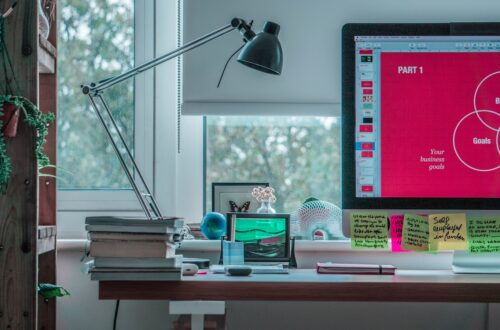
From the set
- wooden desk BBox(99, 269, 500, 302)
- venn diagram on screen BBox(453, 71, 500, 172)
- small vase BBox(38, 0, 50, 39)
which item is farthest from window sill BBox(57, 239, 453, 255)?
small vase BBox(38, 0, 50, 39)

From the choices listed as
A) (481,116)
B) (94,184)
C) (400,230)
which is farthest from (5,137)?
(481,116)

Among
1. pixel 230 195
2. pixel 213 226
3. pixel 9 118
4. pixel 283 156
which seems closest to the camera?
pixel 9 118

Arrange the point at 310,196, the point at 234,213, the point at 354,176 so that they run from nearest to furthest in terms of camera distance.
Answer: the point at 354,176
the point at 234,213
the point at 310,196

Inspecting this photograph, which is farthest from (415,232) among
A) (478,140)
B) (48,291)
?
(48,291)

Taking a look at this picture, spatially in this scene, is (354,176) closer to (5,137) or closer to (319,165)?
(319,165)

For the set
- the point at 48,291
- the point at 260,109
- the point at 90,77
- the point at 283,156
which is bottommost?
the point at 48,291

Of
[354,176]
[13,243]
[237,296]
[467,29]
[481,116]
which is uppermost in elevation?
[467,29]

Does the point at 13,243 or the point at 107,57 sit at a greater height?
the point at 107,57

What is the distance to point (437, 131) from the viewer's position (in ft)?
5.56

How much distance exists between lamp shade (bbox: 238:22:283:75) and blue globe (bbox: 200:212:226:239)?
0.43 m

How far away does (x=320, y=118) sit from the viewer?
211cm

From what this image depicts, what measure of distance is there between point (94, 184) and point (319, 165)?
665mm

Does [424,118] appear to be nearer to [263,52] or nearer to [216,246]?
[263,52]

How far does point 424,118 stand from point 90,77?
989 mm
